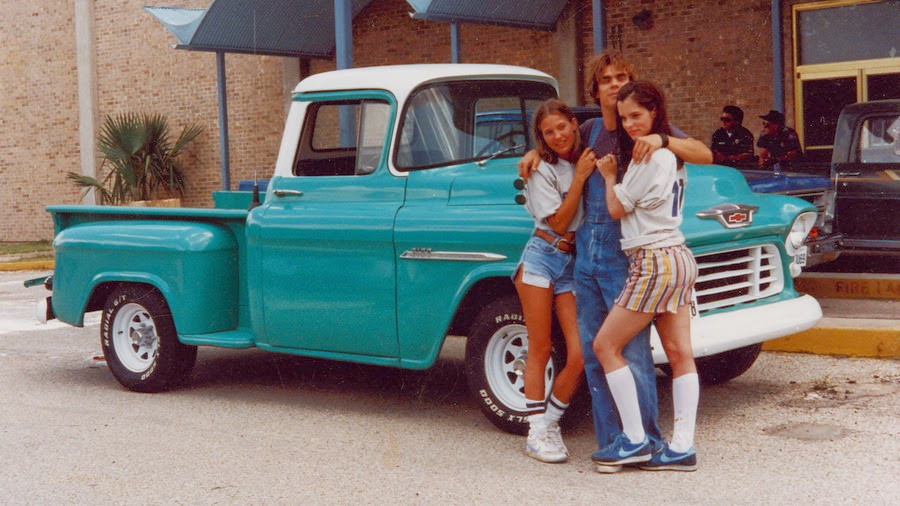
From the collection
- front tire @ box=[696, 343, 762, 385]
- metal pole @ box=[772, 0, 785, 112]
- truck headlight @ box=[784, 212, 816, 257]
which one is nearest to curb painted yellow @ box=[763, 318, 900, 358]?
truck headlight @ box=[784, 212, 816, 257]

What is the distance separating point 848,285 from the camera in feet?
36.3

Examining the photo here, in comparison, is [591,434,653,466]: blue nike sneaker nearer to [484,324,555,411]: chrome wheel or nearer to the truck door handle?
[484,324,555,411]: chrome wheel

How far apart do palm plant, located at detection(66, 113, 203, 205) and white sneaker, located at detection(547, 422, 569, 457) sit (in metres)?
17.9

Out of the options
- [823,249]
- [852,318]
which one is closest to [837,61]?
[823,249]

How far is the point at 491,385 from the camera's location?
6.23 metres

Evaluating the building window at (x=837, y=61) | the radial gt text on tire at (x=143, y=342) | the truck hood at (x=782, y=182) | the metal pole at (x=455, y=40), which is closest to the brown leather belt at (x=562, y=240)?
the radial gt text on tire at (x=143, y=342)

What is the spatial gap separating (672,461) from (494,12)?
12991 mm

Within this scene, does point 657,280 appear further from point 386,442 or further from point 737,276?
point 386,442

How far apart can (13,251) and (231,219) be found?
55.3 feet

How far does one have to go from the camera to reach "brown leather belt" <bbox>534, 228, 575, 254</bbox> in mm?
5699

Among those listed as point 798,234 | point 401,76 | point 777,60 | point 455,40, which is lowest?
point 798,234

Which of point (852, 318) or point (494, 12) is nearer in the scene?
point (852, 318)

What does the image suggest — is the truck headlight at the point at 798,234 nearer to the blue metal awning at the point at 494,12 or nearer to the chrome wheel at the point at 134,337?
the chrome wheel at the point at 134,337

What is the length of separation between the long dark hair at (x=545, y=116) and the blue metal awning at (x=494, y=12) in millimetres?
10563
